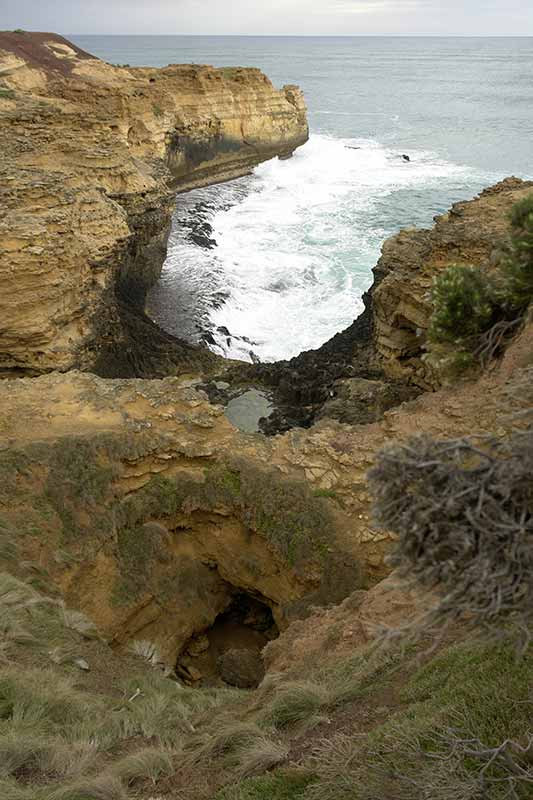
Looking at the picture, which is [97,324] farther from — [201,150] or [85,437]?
[201,150]

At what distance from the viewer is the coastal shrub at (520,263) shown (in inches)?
333

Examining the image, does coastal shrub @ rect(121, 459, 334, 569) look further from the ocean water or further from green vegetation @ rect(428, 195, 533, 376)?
the ocean water

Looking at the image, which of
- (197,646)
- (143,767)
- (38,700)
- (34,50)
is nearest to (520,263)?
(143,767)

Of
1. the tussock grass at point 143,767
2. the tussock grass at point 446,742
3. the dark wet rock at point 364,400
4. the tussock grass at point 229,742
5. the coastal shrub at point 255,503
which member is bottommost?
the dark wet rock at point 364,400

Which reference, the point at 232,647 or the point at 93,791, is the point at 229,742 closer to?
the point at 93,791

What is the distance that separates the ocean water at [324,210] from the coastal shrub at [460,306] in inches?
602

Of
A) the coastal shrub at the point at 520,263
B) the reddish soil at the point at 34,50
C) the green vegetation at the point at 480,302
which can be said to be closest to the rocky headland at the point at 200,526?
the green vegetation at the point at 480,302

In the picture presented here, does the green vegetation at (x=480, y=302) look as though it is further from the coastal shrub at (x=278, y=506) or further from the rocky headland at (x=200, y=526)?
the coastal shrub at (x=278, y=506)

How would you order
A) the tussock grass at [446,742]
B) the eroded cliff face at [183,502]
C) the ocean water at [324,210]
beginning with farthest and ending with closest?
the ocean water at [324,210] → the eroded cliff face at [183,502] → the tussock grass at [446,742]

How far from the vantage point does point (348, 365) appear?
65.4ft

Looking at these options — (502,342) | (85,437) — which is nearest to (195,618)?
(85,437)

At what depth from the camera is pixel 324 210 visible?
141 ft

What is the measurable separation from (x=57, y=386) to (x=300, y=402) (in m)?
8.13

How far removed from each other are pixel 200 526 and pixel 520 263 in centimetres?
728
